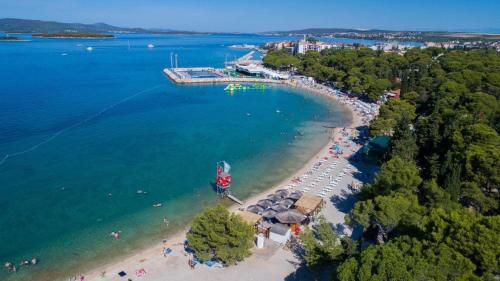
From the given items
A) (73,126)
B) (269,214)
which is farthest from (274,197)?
(73,126)

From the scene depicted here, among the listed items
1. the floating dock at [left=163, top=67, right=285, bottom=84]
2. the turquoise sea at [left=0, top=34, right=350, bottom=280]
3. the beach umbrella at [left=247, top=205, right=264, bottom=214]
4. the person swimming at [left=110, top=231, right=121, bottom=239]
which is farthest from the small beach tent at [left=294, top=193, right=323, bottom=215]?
the floating dock at [left=163, top=67, right=285, bottom=84]

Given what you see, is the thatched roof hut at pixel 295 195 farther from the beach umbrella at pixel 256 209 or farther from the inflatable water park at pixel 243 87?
the inflatable water park at pixel 243 87

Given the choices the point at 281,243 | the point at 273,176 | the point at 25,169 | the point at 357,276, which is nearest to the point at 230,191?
the point at 273,176

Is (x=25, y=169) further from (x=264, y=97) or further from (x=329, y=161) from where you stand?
(x=264, y=97)

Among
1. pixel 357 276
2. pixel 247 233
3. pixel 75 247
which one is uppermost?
pixel 357 276

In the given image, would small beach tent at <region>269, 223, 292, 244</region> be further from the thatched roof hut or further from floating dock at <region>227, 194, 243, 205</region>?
floating dock at <region>227, 194, 243, 205</region>
